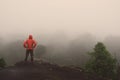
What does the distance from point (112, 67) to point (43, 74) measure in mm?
25708

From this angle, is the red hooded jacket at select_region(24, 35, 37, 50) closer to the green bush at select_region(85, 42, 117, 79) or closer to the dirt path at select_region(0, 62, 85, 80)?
the dirt path at select_region(0, 62, 85, 80)

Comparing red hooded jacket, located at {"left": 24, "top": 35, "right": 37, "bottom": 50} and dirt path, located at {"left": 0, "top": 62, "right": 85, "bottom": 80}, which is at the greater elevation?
red hooded jacket, located at {"left": 24, "top": 35, "right": 37, "bottom": 50}

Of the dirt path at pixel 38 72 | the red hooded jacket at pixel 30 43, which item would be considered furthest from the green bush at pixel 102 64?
the red hooded jacket at pixel 30 43

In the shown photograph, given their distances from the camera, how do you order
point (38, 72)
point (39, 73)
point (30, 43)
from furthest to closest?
1. point (30, 43)
2. point (38, 72)
3. point (39, 73)

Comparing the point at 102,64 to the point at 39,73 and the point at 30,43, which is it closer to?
the point at 39,73

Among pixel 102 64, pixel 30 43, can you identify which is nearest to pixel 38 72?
pixel 30 43

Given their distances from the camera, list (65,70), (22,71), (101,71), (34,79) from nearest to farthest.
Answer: (34,79), (22,71), (65,70), (101,71)

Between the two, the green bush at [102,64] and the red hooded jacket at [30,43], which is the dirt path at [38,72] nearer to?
the red hooded jacket at [30,43]

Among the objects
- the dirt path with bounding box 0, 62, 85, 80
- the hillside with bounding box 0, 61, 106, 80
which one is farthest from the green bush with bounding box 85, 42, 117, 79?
the dirt path with bounding box 0, 62, 85, 80

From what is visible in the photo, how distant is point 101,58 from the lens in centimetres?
5378

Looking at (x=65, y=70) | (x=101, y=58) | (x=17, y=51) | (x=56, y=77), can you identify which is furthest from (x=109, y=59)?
(x=17, y=51)

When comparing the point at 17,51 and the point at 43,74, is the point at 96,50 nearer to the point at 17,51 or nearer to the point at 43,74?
the point at 43,74

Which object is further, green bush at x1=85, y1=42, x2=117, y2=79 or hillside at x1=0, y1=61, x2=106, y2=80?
green bush at x1=85, y1=42, x2=117, y2=79

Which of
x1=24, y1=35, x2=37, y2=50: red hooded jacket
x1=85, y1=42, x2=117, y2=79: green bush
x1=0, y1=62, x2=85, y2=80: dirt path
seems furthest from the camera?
x1=85, y1=42, x2=117, y2=79: green bush
